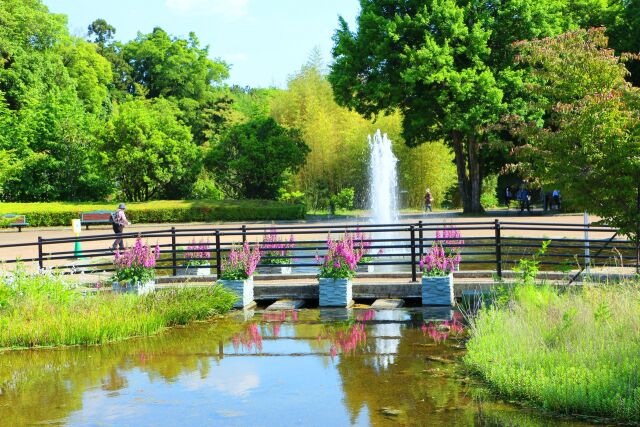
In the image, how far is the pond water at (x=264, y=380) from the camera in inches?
288

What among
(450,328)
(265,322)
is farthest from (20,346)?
(450,328)

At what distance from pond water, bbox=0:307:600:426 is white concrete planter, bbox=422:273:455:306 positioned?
1329 millimetres

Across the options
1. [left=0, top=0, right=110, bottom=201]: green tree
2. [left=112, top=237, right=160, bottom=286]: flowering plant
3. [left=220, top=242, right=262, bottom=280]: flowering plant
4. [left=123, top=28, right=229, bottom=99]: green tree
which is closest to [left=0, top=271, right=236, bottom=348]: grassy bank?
[left=220, top=242, right=262, bottom=280]: flowering plant

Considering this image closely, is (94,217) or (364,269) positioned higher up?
(94,217)

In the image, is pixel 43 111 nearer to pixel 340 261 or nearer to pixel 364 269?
pixel 364 269

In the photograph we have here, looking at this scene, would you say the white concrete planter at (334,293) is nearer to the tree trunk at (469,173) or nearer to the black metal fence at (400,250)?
the black metal fence at (400,250)

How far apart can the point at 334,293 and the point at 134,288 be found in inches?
143

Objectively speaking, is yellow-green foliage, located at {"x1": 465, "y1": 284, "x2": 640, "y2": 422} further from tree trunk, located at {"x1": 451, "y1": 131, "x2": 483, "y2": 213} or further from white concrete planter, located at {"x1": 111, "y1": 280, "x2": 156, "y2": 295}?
tree trunk, located at {"x1": 451, "y1": 131, "x2": 483, "y2": 213}

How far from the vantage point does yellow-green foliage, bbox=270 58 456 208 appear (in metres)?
52.3

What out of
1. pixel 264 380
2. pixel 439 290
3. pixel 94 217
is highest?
pixel 94 217

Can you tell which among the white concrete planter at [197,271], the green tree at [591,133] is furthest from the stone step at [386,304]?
the white concrete planter at [197,271]

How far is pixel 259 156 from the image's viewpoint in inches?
1871

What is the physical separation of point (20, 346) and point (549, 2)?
38.4 meters

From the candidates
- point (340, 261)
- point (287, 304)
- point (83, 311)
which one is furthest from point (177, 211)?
point (83, 311)
